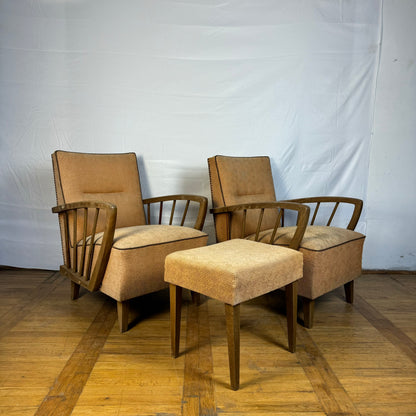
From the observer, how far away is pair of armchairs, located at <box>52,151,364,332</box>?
5.15 feet

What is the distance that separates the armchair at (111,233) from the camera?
154 cm

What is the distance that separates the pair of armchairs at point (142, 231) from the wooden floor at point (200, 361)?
6.7 inches

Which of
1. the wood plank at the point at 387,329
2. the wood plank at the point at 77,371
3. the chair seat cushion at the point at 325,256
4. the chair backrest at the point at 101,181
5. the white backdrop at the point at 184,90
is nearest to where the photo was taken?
the wood plank at the point at 77,371

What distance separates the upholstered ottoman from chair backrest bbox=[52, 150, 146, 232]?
842mm

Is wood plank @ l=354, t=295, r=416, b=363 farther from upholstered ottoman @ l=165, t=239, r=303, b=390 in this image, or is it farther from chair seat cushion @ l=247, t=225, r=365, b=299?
upholstered ottoman @ l=165, t=239, r=303, b=390

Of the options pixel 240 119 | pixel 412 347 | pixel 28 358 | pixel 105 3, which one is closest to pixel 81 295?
pixel 28 358

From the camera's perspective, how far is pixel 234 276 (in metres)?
1.13

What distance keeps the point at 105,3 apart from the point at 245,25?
1.08m

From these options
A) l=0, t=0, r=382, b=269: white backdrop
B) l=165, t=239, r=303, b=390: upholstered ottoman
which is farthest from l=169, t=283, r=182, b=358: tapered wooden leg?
l=0, t=0, r=382, b=269: white backdrop

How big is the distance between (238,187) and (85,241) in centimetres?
103

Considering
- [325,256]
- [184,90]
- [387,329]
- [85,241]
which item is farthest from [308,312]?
[184,90]

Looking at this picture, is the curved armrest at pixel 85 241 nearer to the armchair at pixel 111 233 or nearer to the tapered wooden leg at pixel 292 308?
the armchair at pixel 111 233

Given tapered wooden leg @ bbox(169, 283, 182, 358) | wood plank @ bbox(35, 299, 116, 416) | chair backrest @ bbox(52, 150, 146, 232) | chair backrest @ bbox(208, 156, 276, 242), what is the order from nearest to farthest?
wood plank @ bbox(35, 299, 116, 416)
tapered wooden leg @ bbox(169, 283, 182, 358)
chair backrest @ bbox(52, 150, 146, 232)
chair backrest @ bbox(208, 156, 276, 242)

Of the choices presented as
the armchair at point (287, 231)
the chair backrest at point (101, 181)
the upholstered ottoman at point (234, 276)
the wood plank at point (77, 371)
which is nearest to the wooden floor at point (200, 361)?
the wood plank at point (77, 371)
